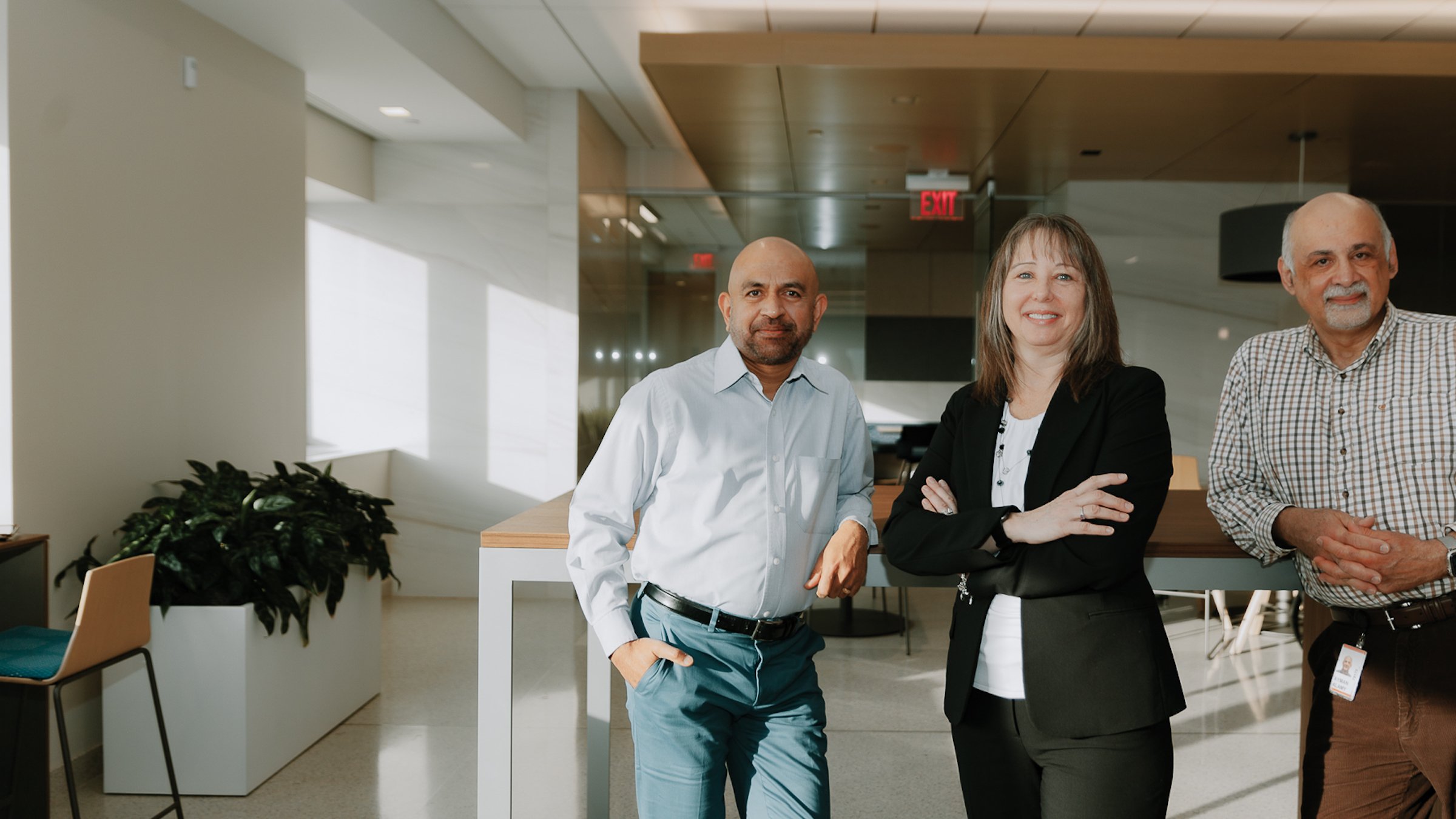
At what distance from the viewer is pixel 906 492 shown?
186 centimetres

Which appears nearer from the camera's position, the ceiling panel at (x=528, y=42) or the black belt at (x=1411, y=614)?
the black belt at (x=1411, y=614)

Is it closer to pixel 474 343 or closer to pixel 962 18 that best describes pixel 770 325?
pixel 962 18

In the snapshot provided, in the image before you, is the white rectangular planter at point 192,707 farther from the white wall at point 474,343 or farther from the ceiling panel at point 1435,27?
the ceiling panel at point 1435,27

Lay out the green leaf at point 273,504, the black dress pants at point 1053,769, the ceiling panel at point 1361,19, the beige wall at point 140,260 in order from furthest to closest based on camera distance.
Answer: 1. the ceiling panel at point 1361,19
2. the green leaf at point 273,504
3. the beige wall at point 140,260
4. the black dress pants at point 1053,769

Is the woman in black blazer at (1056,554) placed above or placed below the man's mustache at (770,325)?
below

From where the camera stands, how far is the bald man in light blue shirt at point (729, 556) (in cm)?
179

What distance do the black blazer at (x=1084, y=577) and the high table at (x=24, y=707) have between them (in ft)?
8.89

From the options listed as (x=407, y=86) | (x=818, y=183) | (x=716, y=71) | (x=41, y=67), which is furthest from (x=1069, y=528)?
(x=818, y=183)

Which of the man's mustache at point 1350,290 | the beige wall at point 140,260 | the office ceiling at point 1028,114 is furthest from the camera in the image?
the office ceiling at point 1028,114

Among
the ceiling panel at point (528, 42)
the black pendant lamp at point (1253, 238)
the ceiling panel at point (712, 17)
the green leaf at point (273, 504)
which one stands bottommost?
the green leaf at point (273, 504)

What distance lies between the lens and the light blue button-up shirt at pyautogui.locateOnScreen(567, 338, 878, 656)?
1812mm

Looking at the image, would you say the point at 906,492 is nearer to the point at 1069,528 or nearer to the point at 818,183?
the point at 1069,528

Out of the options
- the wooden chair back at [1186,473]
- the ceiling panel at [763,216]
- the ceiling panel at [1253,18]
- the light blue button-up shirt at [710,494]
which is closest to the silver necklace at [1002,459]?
the light blue button-up shirt at [710,494]

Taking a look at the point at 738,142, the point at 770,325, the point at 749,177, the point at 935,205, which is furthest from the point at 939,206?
the point at 770,325
